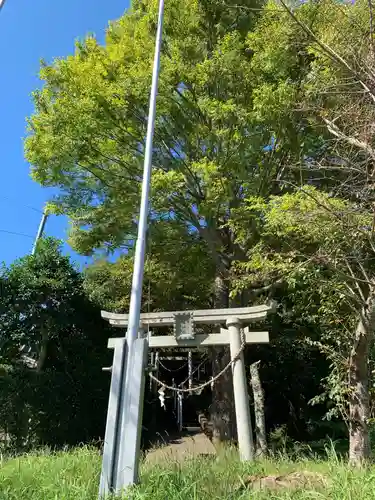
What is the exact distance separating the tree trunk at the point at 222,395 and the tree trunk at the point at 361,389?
9.87 ft

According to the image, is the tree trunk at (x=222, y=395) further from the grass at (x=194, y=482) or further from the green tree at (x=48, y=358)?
the grass at (x=194, y=482)

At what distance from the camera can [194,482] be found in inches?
142

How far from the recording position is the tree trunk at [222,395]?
27.8ft

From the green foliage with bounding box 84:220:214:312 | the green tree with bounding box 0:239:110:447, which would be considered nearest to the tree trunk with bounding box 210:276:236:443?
the green foliage with bounding box 84:220:214:312

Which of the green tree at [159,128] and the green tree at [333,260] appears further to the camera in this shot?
the green tree at [159,128]

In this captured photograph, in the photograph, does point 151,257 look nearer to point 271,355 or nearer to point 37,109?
point 37,109

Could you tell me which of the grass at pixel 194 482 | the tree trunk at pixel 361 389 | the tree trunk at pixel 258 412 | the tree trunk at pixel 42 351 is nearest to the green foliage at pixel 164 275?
the tree trunk at pixel 42 351

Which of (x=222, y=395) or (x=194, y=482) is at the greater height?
(x=222, y=395)

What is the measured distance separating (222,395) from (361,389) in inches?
141

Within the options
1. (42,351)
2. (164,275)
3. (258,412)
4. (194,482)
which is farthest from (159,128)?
(258,412)

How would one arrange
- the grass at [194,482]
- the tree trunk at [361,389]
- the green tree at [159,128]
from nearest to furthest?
the grass at [194,482], the tree trunk at [361,389], the green tree at [159,128]

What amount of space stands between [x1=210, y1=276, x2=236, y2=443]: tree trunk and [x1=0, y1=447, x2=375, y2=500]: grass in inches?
135

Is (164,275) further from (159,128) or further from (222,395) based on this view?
(159,128)

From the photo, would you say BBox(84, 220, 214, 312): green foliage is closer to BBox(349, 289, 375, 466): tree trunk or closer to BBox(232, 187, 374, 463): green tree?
BBox(232, 187, 374, 463): green tree
